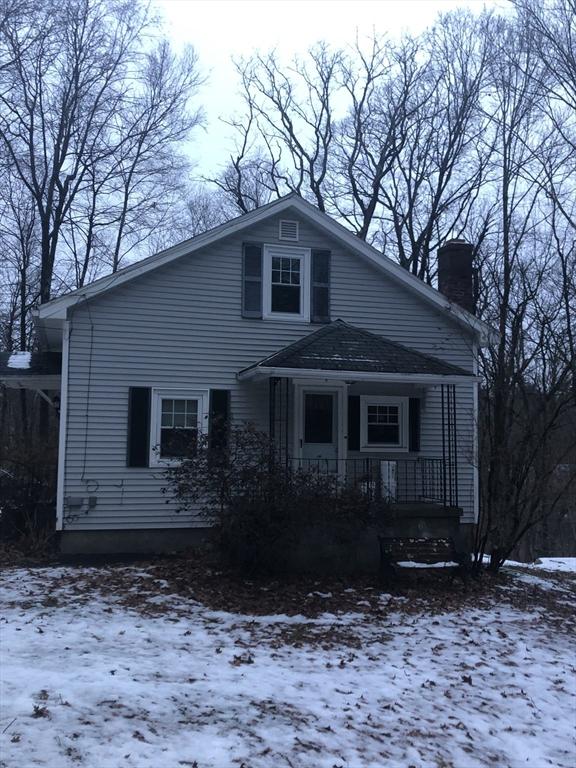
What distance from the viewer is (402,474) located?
12.2 m

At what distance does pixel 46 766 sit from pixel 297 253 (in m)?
9.80

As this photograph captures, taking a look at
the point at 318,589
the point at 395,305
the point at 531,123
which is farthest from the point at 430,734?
the point at 531,123

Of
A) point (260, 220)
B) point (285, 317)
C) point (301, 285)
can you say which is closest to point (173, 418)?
point (285, 317)

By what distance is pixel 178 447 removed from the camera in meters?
10.9

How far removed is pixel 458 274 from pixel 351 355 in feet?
11.7

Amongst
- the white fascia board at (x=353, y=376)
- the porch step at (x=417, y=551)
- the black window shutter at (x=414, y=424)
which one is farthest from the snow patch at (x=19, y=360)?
the porch step at (x=417, y=551)

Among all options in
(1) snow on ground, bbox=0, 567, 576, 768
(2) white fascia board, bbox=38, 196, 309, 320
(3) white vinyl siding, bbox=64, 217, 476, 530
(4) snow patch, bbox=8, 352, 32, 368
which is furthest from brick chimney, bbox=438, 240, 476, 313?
(4) snow patch, bbox=8, 352, 32, 368

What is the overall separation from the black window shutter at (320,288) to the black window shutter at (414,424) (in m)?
2.22

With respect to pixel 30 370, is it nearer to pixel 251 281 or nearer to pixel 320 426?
pixel 251 281

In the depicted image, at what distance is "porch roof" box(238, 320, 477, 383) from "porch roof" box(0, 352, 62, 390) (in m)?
3.91

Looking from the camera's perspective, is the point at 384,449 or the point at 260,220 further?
the point at 384,449

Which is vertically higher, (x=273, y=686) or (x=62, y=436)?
(x=62, y=436)

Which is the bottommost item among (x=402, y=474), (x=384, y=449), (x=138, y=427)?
(x=402, y=474)

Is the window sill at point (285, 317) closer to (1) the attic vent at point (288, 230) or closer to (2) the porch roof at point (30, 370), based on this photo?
(1) the attic vent at point (288, 230)
